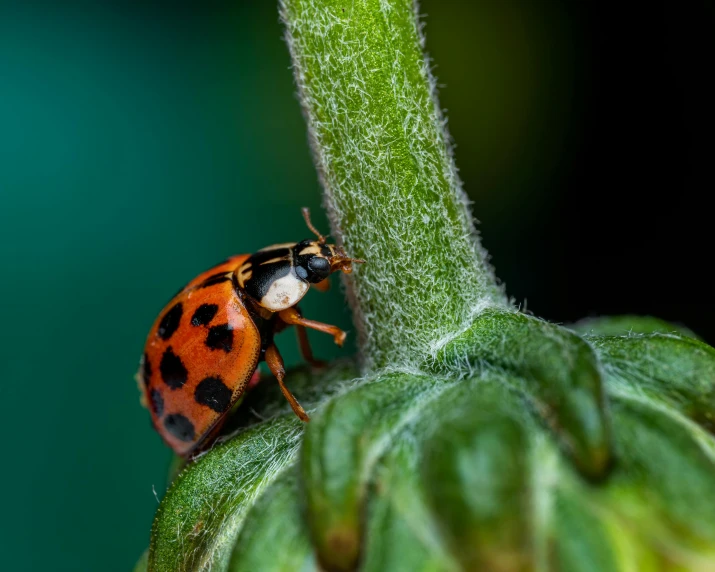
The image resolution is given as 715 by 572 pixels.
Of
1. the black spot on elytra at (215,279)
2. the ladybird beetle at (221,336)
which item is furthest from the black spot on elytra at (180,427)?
the black spot on elytra at (215,279)

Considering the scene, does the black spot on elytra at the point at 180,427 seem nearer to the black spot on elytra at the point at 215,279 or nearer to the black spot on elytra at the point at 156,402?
the black spot on elytra at the point at 156,402

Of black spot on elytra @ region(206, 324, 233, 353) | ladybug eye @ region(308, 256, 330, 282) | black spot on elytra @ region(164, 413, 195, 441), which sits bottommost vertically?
black spot on elytra @ region(164, 413, 195, 441)

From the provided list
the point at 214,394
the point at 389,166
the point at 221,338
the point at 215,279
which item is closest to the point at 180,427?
the point at 214,394

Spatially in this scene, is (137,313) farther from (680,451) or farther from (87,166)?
(680,451)

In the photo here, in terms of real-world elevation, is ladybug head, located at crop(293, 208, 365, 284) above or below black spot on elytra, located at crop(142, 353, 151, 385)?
above

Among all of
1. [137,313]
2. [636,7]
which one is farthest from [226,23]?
[636,7]

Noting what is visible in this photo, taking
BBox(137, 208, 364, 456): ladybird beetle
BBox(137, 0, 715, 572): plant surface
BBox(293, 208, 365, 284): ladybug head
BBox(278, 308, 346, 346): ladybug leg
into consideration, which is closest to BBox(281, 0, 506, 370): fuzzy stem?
BBox(137, 0, 715, 572): plant surface

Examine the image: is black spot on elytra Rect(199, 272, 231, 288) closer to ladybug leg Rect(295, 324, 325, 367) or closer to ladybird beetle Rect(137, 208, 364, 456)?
ladybird beetle Rect(137, 208, 364, 456)

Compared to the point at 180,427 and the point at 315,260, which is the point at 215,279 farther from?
the point at 180,427
